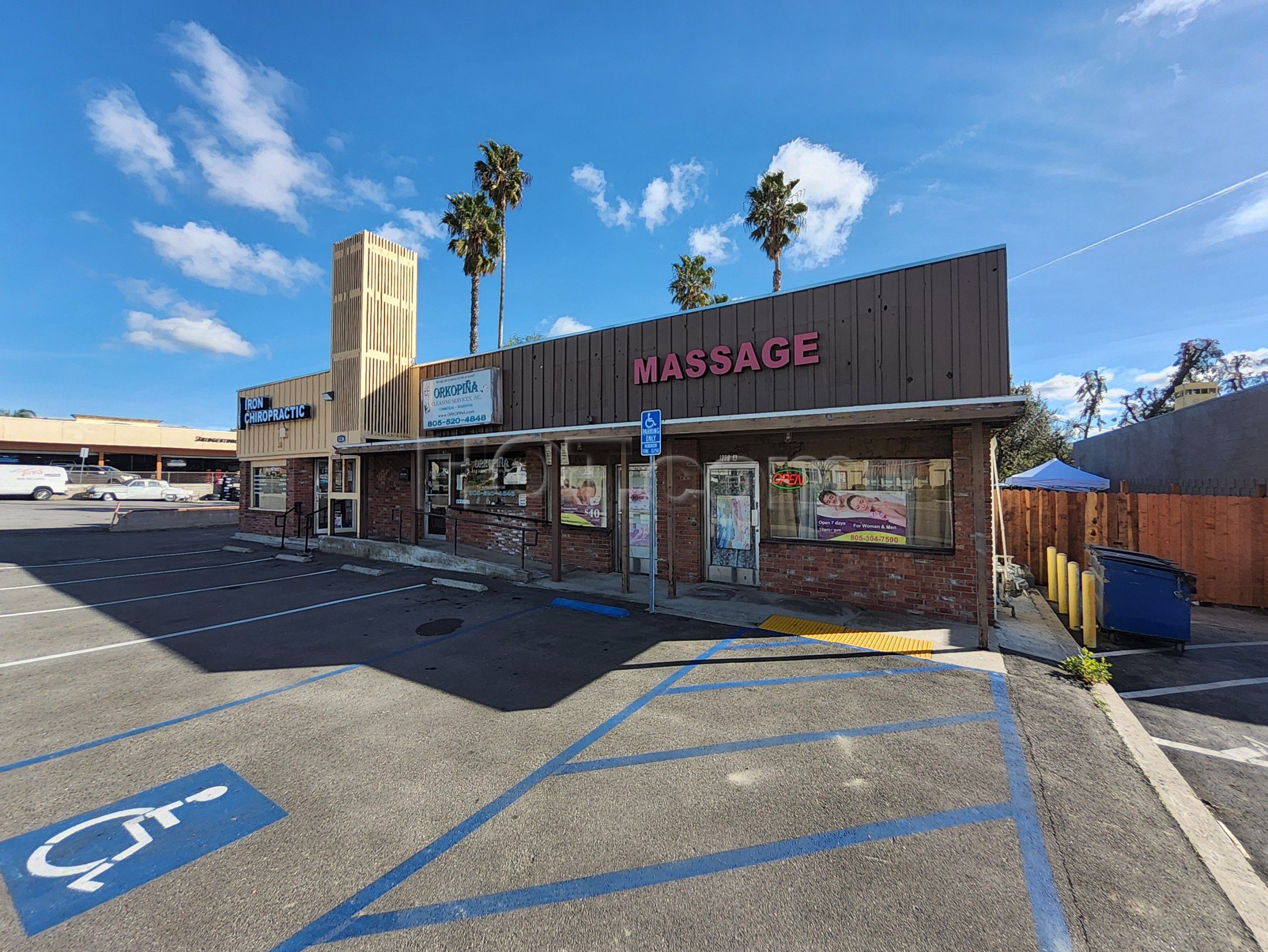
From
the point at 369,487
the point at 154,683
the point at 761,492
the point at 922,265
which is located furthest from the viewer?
the point at 369,487

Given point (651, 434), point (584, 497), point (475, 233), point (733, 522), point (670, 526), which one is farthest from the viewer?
point (475, 233)

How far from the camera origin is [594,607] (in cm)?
795

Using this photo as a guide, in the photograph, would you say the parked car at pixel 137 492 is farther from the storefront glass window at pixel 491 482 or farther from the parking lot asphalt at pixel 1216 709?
the parking lot asphalt at pixel 1216 709

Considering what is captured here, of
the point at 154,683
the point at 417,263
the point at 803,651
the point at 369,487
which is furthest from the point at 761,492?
the point at 417,263

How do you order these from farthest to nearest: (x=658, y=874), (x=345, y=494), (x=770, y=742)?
(x=345, y=494) < (x=770, y=742) < (x=658, y=874)

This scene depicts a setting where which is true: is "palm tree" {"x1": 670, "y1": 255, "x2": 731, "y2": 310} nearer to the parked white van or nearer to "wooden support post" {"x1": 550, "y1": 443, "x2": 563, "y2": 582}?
"wooden support post" {"x1": 550, "y1": 443, "x2": 563, "y2": 582}

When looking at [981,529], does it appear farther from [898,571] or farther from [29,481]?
[29,481]

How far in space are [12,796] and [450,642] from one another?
3.56 m

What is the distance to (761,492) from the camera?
9055 millimetres

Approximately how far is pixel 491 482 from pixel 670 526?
5.63 meters

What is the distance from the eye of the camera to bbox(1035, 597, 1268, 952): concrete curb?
2523mm

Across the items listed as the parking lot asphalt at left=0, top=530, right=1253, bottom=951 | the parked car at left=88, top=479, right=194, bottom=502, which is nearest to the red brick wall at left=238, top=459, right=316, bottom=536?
the parking lot asphalt at left=0, top=530, right=1253, bottom=951

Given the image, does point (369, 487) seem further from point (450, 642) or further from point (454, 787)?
point (454, 787)

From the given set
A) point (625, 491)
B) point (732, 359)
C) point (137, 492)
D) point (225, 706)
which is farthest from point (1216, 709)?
point (137, 492)
